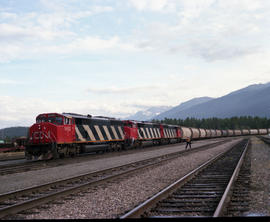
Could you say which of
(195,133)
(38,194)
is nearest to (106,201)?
(38,194)

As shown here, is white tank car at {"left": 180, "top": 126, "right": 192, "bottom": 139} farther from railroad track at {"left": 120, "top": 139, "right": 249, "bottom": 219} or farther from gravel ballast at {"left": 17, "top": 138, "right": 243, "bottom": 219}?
railroad track at {"left": 120, "top": 139, "right": 249, "bottom": 219}

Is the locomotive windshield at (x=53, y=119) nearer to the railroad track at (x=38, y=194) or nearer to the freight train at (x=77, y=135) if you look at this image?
the freight train at (x=77, y=135)

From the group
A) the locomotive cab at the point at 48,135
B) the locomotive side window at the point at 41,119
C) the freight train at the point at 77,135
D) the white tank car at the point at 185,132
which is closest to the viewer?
the locomotive cab at the point at 48,135

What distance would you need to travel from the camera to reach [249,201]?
8094 millimetres

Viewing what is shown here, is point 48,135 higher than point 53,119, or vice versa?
point 53,119

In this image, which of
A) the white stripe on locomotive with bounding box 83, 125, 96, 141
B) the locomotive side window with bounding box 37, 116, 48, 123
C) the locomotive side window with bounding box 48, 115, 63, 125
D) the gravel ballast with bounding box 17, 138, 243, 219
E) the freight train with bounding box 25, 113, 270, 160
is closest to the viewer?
the gravel ballast with bounding box 17, 138, 243, 219

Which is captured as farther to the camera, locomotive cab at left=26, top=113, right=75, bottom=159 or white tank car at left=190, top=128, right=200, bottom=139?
white tank car at left=190, top=128, right=200, bottom=139

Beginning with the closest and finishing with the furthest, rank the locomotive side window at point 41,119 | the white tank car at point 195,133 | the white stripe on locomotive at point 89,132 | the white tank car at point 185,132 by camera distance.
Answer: the locomotive side window at point 41,119 < the white stripe on locomotive at point 89,132 < the white tank car at point 185,132 < the white tank car at point 195,133

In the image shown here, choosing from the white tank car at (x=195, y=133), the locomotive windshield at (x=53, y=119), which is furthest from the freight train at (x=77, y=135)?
the white tank car at (x=195, y=133)

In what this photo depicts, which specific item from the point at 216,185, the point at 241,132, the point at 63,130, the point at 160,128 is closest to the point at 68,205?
the point at 216,185

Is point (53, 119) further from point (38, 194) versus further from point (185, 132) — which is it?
point (185, 132)

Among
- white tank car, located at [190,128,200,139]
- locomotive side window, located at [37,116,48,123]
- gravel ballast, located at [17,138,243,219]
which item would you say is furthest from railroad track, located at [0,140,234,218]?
A: white tank car, located at [190,128,200,139]

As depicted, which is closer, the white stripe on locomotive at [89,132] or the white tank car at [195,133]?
the white stripe on locomotive at [89,132]

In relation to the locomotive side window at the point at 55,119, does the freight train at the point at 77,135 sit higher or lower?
lower
